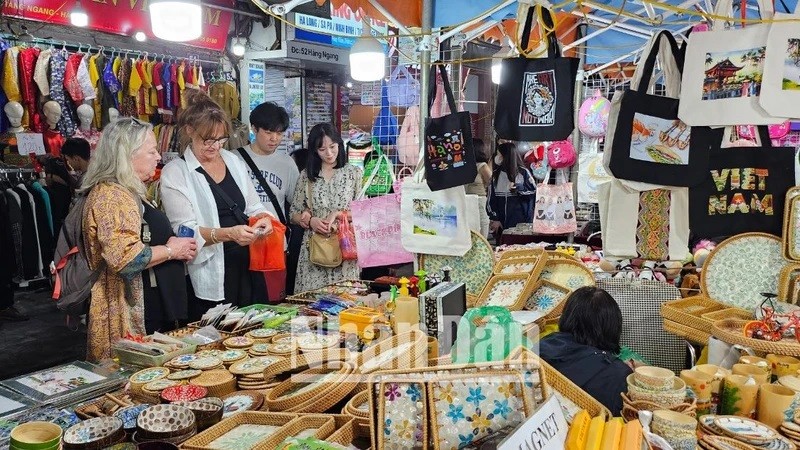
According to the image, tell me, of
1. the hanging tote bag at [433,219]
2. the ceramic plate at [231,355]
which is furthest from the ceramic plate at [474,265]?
the ceramic plate at [231,355]

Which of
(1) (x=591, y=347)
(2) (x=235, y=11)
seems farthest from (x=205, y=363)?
(2) (x=235, y=11)

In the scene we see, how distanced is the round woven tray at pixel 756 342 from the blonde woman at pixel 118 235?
2.43 m

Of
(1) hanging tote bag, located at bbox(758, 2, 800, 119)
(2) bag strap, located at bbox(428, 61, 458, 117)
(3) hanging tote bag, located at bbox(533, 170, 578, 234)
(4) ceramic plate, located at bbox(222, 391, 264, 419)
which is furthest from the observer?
(3) hanging tote bag, located at bbox(533, 170, 578, 234)

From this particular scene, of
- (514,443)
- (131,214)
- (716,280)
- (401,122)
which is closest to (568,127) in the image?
(716,280)

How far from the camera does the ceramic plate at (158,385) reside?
1.99 metres

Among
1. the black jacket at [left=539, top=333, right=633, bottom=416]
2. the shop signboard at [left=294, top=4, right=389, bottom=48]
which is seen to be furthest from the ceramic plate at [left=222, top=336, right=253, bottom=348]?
the shop signboard at [left=294, top=4, right=389, bottom=48]

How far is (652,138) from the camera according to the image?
2592mm

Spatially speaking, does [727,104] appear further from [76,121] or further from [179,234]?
[76,121]

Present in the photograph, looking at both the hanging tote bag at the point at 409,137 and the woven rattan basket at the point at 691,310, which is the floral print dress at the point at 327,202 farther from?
the woven rattan basket at the point at 691,310

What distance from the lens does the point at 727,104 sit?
239 cm

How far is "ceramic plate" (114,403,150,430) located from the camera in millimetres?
1734

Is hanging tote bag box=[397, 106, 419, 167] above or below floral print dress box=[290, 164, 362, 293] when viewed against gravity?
above

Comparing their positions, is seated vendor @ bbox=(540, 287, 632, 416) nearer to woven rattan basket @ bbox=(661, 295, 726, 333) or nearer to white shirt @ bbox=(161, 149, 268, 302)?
woven rattan basket @ bbox=(661, 295, 726, 333)

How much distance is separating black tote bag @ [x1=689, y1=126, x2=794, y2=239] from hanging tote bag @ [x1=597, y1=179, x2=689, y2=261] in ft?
0.25
